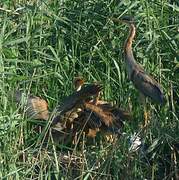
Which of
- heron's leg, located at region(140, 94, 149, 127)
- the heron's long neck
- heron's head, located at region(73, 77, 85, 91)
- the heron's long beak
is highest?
the heron's long beak

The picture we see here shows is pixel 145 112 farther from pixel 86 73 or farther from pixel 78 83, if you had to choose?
pixel 86 73

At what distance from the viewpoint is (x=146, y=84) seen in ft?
25.9

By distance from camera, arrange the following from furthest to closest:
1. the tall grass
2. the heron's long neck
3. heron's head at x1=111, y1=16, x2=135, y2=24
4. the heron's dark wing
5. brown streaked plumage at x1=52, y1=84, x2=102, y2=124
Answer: heron's head at x1=111, y1=16, x2=135, y2=24 → the heron's long neck → the heron's dark wing → brown streaked plumage at x1=52, y1=84, x2=102, y2=124 → the tall grass

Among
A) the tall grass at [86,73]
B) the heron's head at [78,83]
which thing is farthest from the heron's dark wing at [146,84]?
the heron's head at [78,83]

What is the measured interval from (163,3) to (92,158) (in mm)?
1876

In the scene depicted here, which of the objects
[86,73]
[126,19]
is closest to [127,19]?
[126,19]

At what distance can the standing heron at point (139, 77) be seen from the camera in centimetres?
776

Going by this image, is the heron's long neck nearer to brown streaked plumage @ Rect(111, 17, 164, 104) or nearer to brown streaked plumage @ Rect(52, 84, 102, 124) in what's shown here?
brown streaked plumage @ Rect(111, 17, 164, 104)

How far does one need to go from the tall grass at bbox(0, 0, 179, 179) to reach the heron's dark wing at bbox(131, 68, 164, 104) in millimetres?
100

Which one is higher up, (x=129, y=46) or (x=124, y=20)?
(x=124, y=20)

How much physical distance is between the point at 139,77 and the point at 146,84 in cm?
10

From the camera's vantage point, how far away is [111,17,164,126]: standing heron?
7762mm

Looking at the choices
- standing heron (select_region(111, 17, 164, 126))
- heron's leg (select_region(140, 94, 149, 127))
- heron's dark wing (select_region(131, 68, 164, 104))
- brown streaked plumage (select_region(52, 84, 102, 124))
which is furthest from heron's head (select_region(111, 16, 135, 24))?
brown streaked plumage (select_region(52, 84, 102, 124))

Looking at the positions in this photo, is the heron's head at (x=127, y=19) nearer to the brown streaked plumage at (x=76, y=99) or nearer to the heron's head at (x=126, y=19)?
the heron's head at (x=126, y=19)
